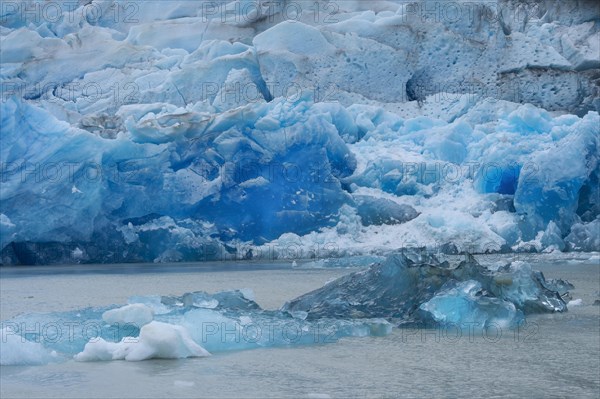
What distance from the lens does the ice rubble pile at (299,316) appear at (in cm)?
441

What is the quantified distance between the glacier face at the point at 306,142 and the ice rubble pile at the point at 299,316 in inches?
213

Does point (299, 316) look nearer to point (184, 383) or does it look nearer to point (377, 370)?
point (377, 370)

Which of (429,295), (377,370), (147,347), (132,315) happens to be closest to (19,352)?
(147,347)

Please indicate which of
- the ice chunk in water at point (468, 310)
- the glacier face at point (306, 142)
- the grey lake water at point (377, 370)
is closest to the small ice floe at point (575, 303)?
the grey lake water at point (377, 370)

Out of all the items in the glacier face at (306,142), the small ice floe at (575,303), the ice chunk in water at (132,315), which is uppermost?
the glacier face at (306,142)

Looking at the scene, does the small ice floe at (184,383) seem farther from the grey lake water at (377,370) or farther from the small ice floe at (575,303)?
the small ice floe at (575,303)

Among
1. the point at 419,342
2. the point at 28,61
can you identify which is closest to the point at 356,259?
the point at 419,342

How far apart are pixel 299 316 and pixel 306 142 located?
6889mm

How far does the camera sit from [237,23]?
1556 centimetres

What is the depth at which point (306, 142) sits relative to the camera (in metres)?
12.2

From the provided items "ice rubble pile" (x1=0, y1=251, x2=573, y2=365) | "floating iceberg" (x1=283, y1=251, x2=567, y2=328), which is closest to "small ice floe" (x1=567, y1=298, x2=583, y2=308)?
"ice rubble pile" (x1=0, y1=251, x2=573, y2=365)

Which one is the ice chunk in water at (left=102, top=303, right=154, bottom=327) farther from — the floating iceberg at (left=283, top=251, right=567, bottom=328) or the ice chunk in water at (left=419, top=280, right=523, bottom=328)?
the ice chunk in water at (left=419, top=280, right=523, bottom=328)

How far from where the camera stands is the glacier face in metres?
11.5

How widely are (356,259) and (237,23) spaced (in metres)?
6.10
